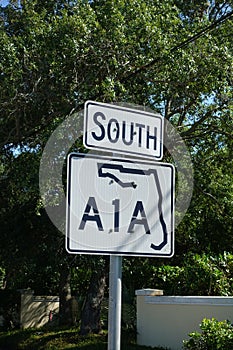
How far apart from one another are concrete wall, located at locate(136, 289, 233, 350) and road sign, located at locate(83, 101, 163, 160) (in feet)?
27.7

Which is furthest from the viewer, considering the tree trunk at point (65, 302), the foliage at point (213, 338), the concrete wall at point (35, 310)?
the concrete wall at point (35, 310)

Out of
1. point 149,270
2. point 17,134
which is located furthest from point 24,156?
point 149,270

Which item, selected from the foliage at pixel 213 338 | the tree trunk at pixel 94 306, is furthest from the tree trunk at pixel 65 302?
the foliage at pixel 213 338

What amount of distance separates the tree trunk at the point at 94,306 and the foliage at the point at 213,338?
569 centimetres

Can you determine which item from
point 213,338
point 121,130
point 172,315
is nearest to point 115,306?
point 121,130

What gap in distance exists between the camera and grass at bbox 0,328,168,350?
13.5 meters

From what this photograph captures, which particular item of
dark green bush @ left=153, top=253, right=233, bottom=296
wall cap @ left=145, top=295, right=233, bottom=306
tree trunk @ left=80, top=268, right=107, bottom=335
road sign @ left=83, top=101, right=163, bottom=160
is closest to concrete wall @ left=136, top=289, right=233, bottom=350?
wall cap @ left=145, top=295, right=233, bottom=306

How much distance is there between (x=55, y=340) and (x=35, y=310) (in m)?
5.23

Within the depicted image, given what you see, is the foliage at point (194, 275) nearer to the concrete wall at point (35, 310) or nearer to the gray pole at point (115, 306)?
the concrete wall at point (35, 310)

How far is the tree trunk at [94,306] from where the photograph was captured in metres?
15.0

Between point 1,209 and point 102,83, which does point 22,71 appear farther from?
point 1,209

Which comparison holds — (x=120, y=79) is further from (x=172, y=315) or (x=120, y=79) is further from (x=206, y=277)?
(x=172, y=315)

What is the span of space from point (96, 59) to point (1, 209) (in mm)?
5554

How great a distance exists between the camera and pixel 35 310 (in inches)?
797
